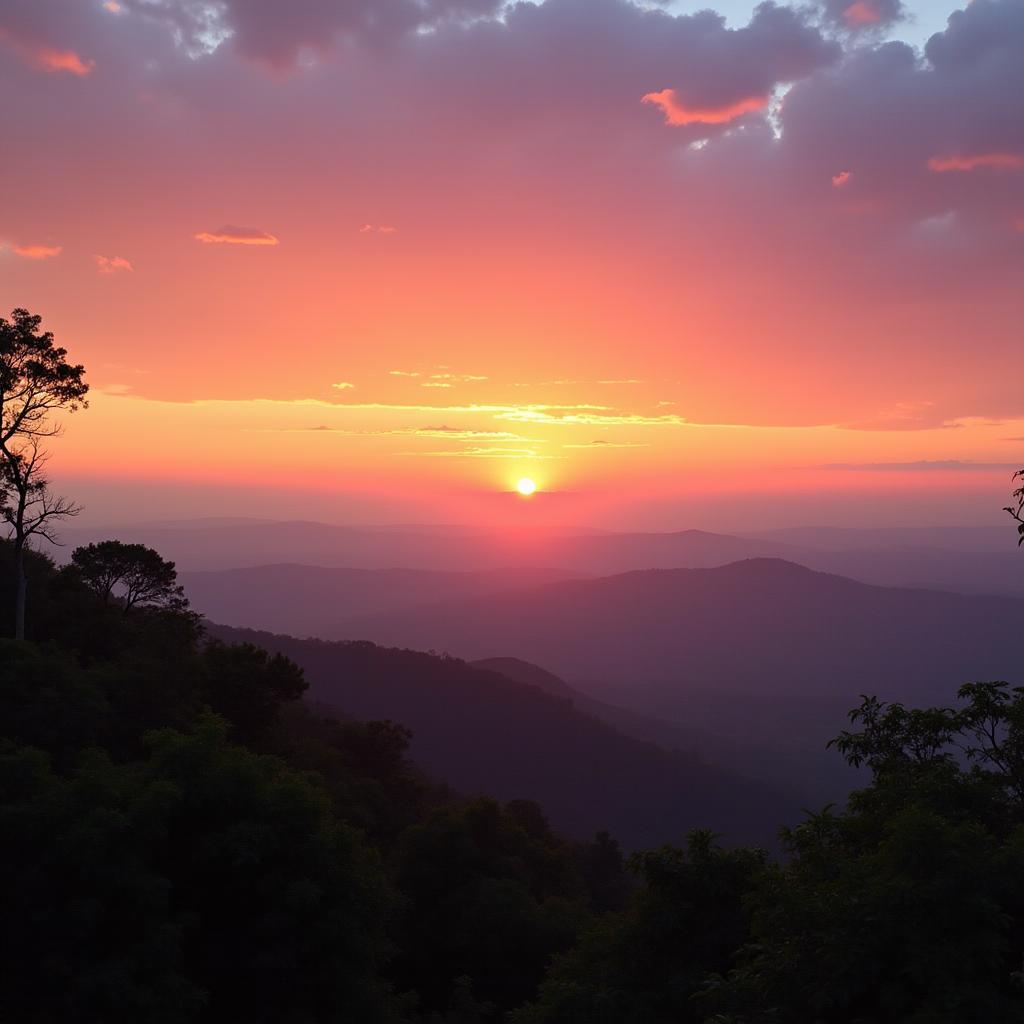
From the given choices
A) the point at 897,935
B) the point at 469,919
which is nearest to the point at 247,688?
the point at 469,919

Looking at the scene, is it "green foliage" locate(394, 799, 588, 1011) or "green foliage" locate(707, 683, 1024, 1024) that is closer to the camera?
"green foliage" locate(707, 683, 1024, 1024)

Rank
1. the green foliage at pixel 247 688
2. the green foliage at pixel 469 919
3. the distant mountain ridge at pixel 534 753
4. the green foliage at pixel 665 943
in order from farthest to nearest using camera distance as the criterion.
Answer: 1. the distant mountain ridge at pixel 534 753
2. the green foliage at pixel 247 688
3. the green foliage at pixel 469 919
4. the green foliage at pixel 665 943

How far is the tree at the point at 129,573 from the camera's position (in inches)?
1407

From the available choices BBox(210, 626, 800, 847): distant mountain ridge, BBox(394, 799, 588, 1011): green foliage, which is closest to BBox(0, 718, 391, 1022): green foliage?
BBox(394, 799, 588, 1011): green foliage

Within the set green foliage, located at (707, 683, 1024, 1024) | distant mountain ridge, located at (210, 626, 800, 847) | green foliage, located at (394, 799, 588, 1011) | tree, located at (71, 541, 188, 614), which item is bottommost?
distant mountain ridge, located at (210, 626, 800, 847)

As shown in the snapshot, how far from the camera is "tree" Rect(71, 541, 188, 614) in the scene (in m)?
35.8

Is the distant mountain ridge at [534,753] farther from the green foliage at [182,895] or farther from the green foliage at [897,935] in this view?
the green foliage at [897,935]

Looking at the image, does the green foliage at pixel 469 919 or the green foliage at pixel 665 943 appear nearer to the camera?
the green foliage at pixel 665 943

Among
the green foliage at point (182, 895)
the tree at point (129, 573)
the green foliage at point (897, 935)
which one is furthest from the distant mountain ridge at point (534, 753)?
the green foliage at point (897, 935)

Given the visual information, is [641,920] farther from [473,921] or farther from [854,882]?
[473,921]

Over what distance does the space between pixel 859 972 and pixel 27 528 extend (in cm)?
2779

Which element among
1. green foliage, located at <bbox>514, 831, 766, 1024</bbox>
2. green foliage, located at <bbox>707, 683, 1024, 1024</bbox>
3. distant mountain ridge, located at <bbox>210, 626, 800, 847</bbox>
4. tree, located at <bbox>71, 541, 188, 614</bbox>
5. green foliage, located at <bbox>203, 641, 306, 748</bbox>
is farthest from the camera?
distant mountain ridge, located at <bbox>210, 626, 800, 847</bbox>

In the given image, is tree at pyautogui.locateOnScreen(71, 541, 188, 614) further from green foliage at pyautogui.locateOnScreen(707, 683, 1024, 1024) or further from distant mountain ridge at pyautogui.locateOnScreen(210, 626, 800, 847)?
distant mountain ridge at pyautogui.locateOnScreen(210, 626, 800, 847)

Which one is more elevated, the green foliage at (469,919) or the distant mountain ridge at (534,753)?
the green foliage at (469,919)
